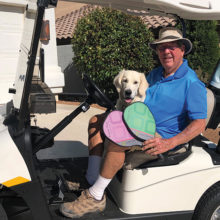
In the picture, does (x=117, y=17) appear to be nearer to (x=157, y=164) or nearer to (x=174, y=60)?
(x=174, y=60)

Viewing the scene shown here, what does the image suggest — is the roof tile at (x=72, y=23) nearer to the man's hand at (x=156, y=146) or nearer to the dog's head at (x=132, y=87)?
the dog's head at (x=132, y=87)

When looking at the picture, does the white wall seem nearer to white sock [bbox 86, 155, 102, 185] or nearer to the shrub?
white sock [bbox 86, 155, 102, 185]

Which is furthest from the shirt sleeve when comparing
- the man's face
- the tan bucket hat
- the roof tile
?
the roof tile

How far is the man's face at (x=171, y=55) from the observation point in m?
2.11

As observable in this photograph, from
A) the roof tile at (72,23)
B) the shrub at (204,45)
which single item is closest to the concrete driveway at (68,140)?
the shrub at (204,45)

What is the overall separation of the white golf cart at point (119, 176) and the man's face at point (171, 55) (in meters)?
0.30

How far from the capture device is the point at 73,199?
2025 mm

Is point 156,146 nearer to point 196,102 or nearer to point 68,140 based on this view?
point 196,102

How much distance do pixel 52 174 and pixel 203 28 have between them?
7253 millimetres

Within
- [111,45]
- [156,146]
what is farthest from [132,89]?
[111,45]

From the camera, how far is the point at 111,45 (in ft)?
24.6

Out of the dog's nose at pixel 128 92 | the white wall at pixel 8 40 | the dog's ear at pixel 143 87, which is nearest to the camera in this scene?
the dog's ear at pixel 143 87

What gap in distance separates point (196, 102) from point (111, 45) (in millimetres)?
5865

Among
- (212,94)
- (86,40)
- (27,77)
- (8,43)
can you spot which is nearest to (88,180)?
(27,77)
